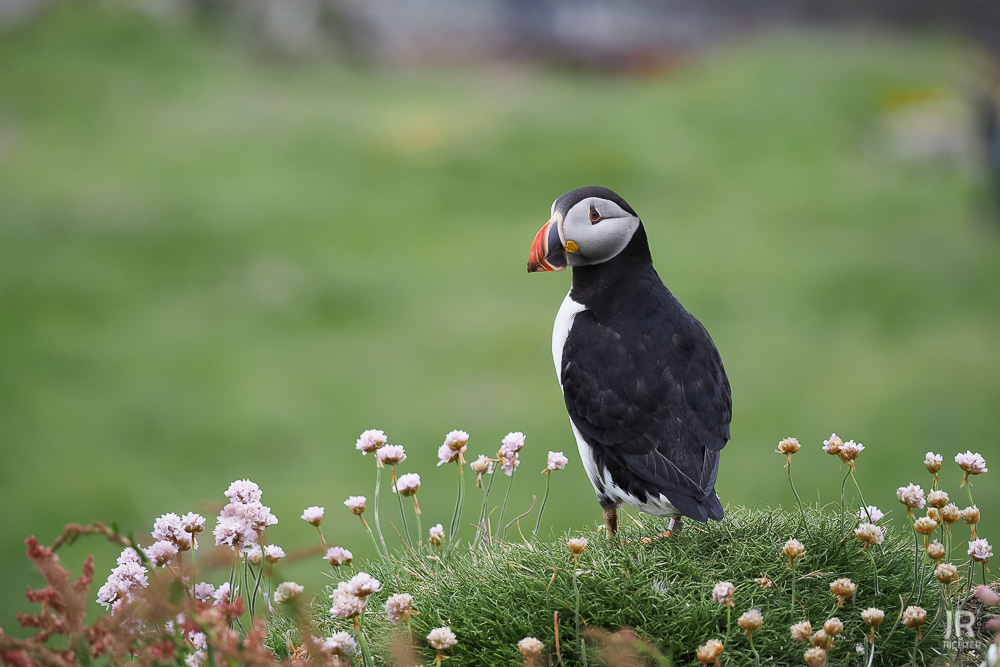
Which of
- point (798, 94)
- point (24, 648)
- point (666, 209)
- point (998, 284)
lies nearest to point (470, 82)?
point (666, 209)

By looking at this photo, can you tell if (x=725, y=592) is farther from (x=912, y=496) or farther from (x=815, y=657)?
(x=912, y=496)

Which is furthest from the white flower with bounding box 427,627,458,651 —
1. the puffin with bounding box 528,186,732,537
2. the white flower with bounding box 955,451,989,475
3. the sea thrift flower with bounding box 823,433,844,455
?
the white flower with bounding box 955,451,989,475

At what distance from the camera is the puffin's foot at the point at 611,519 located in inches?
100

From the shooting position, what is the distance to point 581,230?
2.49 m

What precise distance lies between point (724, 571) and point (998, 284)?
906 centimetres

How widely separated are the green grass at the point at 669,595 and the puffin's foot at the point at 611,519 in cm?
3

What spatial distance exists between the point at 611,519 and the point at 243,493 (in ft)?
3.35

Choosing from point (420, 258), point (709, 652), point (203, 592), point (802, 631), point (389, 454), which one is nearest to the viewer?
point (709, 652)

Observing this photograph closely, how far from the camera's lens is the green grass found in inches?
83.7

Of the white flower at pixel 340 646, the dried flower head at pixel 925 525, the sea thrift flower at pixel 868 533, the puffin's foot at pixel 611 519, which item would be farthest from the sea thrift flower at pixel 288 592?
the dried flower head at pixel 925 525

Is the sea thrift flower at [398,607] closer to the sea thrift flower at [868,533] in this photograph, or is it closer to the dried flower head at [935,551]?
the sea thrift flower at [868,533]

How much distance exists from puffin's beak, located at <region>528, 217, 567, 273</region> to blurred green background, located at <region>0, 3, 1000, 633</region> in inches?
141

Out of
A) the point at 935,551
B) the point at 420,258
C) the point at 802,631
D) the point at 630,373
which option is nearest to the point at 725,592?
the point at 802,631

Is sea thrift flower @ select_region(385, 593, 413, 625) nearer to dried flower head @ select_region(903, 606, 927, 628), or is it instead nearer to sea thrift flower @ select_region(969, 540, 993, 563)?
dried flower head @ select_region(903, 606, 927, 628)
